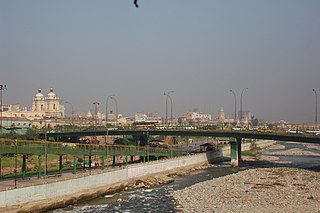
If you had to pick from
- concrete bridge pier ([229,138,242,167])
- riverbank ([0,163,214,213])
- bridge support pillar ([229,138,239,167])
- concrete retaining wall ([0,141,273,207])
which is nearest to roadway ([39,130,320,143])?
concrete bridge pier ([229,138,242,167])

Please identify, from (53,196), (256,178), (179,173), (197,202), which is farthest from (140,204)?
(179,173)

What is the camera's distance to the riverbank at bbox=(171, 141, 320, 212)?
156 ft

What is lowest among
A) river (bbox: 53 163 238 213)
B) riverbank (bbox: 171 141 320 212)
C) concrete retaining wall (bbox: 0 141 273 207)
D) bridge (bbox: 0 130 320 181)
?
river (bbox: 53 163 238 213)

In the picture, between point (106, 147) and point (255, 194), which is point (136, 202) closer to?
point (255, 194)

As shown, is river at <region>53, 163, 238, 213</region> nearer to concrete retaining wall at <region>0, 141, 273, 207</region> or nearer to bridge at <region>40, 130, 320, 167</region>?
concrete retaining wall at <region>0, 141, 273, 207</region>

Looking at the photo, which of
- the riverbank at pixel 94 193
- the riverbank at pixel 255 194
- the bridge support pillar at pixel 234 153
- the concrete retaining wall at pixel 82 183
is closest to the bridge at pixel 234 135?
the bridge support pillar at pixel 234 153

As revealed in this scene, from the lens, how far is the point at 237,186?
6362cm

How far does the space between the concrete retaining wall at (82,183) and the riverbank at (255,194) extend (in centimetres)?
920

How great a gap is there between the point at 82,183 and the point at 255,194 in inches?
802

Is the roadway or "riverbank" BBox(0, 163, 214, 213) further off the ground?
the roadway

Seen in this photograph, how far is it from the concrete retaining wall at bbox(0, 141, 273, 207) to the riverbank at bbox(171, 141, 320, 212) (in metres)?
9.20

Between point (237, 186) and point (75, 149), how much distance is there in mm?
22536

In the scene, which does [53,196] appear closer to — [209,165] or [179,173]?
[179,173]

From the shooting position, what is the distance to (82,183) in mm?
54969
